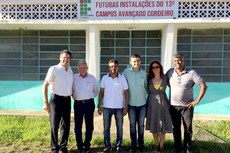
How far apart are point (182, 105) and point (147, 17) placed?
414cm

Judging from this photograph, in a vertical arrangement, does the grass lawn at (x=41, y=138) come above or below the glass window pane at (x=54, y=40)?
below

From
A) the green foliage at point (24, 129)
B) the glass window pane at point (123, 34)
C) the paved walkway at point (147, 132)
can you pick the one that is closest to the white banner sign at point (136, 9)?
the glass window pane at point (123, 34)

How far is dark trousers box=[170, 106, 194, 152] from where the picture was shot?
5273mm

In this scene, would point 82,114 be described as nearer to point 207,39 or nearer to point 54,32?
point 54,32

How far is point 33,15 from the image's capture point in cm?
934

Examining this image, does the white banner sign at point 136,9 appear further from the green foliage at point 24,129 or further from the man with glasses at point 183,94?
→ the man with glasses at point 183,94

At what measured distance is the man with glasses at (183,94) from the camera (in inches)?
204

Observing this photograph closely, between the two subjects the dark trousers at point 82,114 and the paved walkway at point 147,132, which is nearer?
the dark trousers at point 82,114

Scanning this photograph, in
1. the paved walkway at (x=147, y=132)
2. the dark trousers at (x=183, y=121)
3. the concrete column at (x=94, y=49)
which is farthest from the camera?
the concrete column at (x=94, y=49)

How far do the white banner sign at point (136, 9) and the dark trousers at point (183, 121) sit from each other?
4.11 metres

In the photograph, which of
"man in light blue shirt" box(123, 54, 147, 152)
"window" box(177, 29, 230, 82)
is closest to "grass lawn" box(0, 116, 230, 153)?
"man in light blue shirt" box(123, 54, 147, 152)

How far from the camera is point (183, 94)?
5.21 metres

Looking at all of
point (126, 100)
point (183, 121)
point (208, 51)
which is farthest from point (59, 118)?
point (208, 51)

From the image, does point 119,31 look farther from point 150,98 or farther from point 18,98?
point 150,98
